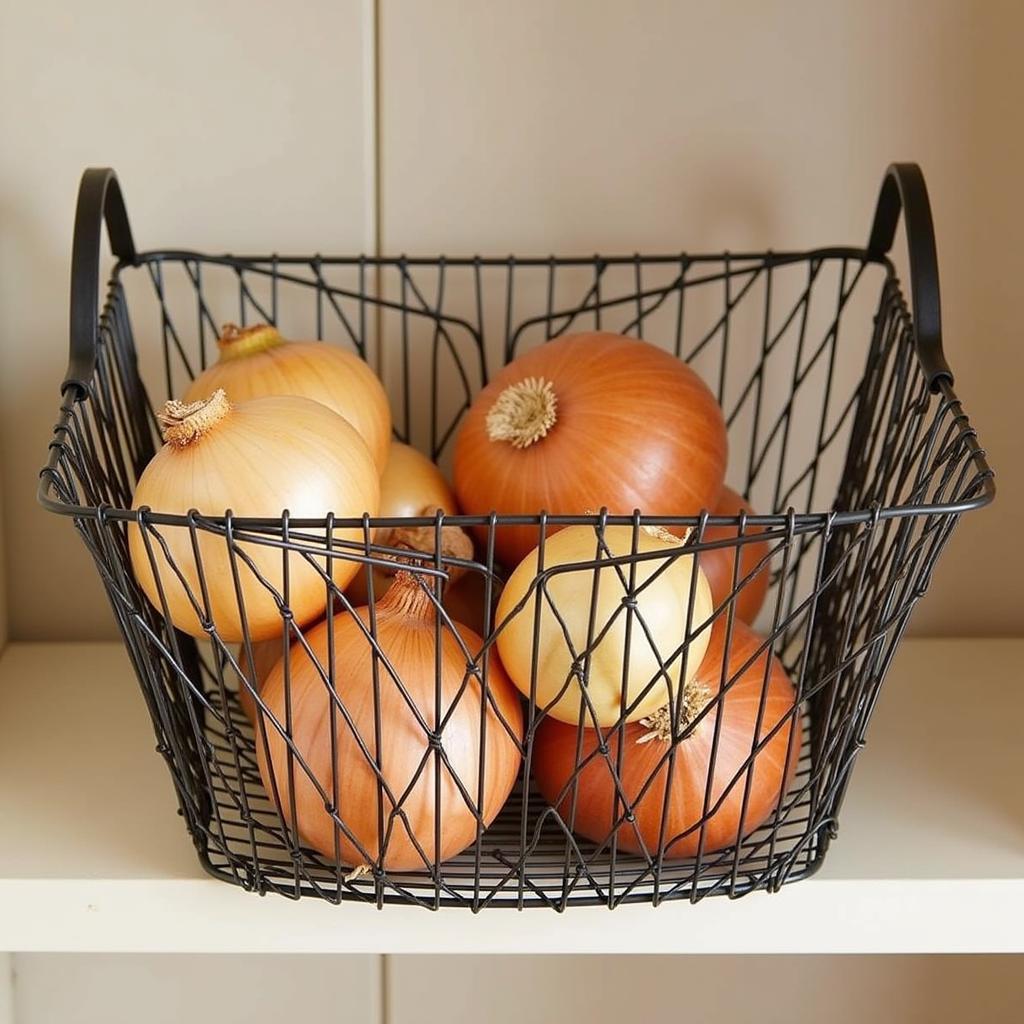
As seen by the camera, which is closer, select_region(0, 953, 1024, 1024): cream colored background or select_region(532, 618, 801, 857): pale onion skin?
select_region(532, 618, 801, 857): pale onion skin

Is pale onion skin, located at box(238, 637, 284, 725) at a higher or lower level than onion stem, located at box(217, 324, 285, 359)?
lower

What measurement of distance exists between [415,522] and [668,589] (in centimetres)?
10

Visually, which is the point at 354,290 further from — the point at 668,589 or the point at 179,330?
the point at 668,589

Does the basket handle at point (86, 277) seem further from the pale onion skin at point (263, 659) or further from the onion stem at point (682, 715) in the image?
the onion stem at point (682, 715)

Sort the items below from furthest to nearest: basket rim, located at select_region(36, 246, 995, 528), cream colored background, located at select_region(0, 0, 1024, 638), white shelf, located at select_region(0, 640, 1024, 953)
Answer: cream colored background, located at select_region(0, 0, 1024, 638), white shelf, located at select_region(0, 640, 1024, 953), basket rim, located at select_region(36, 246, 995, 528)

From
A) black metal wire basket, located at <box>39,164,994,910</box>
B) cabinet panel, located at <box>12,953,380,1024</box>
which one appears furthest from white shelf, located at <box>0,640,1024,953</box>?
cabinet panel, located at <box>12,953,380,1024</box>

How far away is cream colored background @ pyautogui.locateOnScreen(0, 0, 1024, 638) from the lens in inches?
27.6

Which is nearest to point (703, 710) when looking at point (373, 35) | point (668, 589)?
point (668, 589)

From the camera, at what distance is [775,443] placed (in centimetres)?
76

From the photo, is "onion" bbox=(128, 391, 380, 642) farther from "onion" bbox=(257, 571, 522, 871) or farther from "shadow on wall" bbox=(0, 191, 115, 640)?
"shadow on wall" bbox=(0, 191, 115, 640)

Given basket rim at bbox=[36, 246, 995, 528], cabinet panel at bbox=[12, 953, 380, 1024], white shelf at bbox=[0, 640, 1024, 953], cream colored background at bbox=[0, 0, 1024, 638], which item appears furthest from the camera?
cabinet panel at bbox=[12, 953, 380, 1024]

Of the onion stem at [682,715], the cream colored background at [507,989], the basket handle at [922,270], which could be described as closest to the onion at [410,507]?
the onion stem at [682,715]

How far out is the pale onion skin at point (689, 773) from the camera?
0.51m

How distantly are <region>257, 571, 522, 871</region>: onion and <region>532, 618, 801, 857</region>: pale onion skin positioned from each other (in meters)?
0.03
